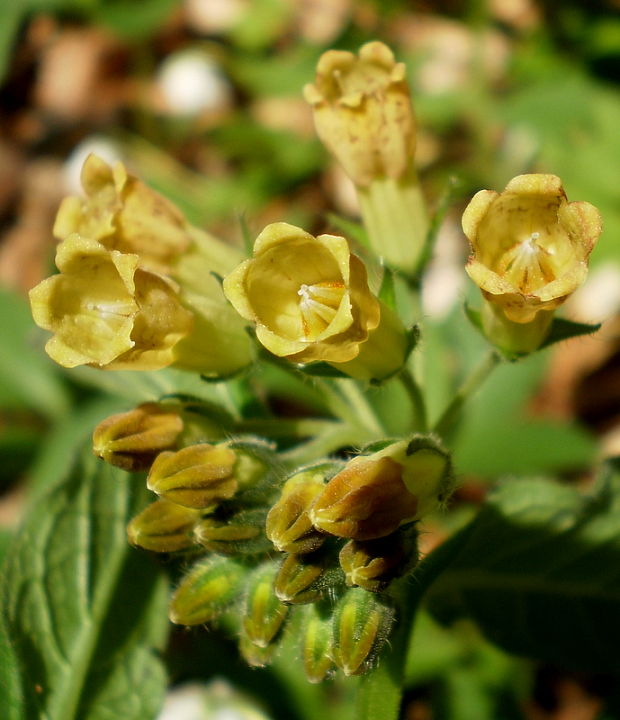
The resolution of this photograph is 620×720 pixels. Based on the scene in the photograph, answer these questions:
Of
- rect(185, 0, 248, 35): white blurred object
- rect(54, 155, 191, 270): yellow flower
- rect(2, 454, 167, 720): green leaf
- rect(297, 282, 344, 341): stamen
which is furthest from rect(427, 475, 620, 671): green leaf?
rect(185, 0, 248, 35): white blurred object

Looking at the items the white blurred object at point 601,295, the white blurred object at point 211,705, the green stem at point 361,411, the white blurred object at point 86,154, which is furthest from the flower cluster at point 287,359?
the white blurred object at point 86,154

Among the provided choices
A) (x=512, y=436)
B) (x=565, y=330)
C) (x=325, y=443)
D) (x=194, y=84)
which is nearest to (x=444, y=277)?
(x=512, y=436)

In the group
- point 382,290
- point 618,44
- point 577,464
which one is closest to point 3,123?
point 618,44

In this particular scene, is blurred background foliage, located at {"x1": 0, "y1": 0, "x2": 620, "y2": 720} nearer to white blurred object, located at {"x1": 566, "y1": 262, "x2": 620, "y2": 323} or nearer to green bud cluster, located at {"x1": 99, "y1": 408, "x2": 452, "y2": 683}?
white blurred object, located at {"x1": 566, "y1": 262, "x2": 620, "y2": 323}

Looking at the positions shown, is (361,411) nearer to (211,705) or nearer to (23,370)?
(211,705)

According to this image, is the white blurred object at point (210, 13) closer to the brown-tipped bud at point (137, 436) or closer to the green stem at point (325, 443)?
the green stem at point (325, 443)

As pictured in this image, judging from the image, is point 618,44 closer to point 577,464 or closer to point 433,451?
point 577,464
